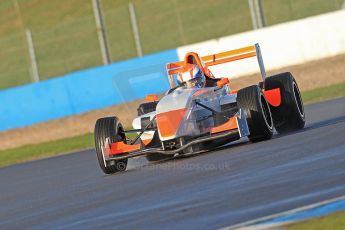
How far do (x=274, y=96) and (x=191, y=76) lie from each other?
1344 mm

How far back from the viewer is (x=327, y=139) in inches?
491

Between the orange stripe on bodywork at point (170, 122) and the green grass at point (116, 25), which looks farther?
the green grass at point (116, 25)

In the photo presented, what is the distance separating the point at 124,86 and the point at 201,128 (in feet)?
59.5

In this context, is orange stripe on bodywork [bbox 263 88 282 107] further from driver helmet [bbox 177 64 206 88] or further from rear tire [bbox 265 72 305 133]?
driver helmet [bbox 177 64 206 88]

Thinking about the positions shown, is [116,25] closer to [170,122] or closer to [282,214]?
[170,122]

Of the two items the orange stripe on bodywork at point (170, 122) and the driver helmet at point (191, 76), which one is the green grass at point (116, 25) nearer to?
the driver helmet at point (191, 76)

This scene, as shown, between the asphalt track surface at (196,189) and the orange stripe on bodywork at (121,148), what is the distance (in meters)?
0.31

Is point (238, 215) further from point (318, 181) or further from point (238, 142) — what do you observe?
point (238, 142)

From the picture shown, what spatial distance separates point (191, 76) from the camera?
14062 millimetres

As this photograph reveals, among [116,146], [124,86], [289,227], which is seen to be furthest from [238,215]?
[124,86]

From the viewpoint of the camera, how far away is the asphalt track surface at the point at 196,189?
820 cm

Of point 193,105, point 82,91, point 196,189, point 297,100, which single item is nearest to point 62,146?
point 82,91

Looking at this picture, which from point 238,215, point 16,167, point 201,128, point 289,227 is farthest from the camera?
point 16,167

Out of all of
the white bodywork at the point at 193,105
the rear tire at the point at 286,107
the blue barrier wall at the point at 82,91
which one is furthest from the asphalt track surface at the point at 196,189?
the blue barrier wall at the point at 82,91
